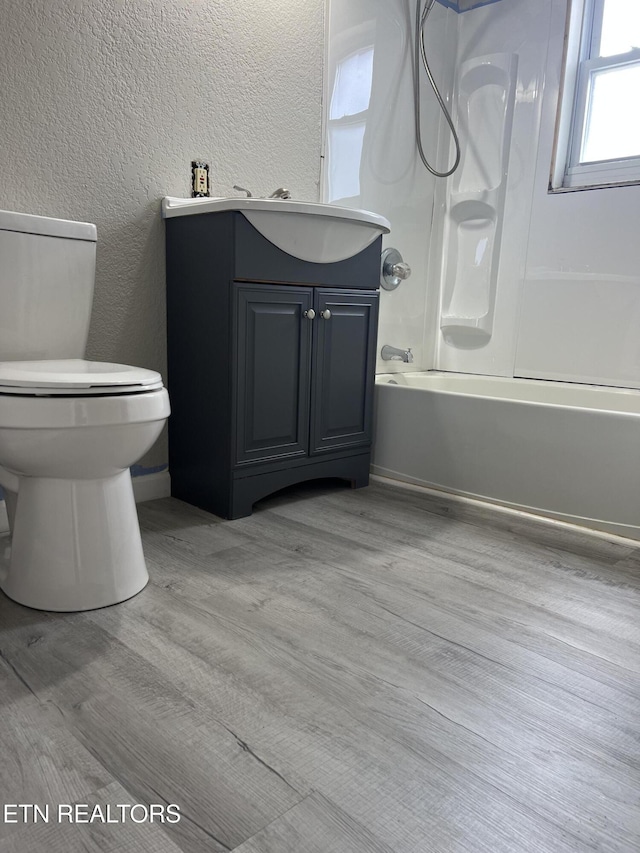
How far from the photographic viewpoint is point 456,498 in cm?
209

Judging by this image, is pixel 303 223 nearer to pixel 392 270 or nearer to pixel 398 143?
pixel 392 270

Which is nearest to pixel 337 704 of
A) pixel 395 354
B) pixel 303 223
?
pixel 303 223

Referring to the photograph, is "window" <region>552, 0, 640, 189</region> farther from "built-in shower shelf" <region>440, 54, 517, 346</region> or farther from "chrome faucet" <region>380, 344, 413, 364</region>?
"chrome faucet" <region>380, 344, 413, 364</region>

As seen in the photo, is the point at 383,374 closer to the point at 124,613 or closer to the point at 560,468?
the point at 560,468

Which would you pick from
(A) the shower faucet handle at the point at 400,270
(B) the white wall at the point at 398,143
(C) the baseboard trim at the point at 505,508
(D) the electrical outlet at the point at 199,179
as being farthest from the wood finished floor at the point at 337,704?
(B) the white wall at the point at 398,143

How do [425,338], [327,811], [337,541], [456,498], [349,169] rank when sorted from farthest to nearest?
1. [425,338]
2. [349,169]
3. [456,498]
4. [337,541]
5. [327,811]

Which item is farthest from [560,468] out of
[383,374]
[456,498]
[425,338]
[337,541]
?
[425,338]

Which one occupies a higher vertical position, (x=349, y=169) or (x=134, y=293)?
(x=349, y=169)

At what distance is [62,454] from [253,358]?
2.19 feet

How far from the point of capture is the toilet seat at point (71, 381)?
45.1 inches

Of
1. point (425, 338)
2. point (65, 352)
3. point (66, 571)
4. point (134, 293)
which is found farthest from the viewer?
point (425, 338)

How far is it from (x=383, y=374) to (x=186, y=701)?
1.71 metres

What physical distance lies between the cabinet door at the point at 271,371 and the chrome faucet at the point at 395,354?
705 mm

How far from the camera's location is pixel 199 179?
1.90 metres
